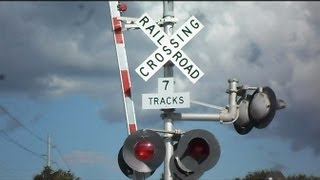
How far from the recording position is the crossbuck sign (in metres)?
7.72

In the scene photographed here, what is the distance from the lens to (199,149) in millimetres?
6863

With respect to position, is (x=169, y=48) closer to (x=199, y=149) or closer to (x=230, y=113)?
(x=230, y=113)

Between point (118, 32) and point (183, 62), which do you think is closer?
point (183, 62)

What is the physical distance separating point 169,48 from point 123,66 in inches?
41.0

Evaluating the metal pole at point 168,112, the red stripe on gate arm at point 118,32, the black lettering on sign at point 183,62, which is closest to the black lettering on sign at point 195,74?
the black lettering on sign at point 183,62

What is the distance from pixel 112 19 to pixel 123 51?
48 cm

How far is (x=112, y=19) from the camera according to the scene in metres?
8.46

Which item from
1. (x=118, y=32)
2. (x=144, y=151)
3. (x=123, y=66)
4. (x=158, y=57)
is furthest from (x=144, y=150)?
(x=118, y=32)

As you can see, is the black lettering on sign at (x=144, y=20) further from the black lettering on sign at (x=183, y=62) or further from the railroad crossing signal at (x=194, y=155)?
the railroad crossing signal at (x=194, y=155)

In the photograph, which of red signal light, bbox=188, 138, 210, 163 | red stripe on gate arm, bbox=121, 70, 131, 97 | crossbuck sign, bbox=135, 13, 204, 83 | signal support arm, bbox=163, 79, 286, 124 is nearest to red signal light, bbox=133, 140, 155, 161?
red signal light, bbox=188, 138, 210, 163

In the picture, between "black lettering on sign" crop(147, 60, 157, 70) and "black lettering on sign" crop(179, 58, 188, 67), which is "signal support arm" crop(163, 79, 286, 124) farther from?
"black lettering on sign" crop(147, 60, 157, 70)

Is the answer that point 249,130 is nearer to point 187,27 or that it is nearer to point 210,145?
point 210,145

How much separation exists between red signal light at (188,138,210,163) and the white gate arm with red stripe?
67.9 inches

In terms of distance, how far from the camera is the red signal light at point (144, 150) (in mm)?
6882
